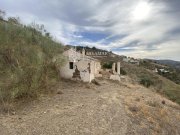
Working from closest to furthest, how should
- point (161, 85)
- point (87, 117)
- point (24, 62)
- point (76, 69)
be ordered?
1. point (87, 117)
2. point (24, 62)
3. point (76, 69)
4. point (161, 85)

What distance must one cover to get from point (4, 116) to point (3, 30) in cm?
912

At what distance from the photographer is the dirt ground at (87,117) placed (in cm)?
1035

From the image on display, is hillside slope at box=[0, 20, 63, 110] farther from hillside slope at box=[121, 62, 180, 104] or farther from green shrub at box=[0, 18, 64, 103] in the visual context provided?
hillside slope at box=[121, 62, 180, 104]

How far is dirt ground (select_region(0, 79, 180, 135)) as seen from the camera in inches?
408

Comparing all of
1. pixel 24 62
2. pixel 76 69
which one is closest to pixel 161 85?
pixel 76 69

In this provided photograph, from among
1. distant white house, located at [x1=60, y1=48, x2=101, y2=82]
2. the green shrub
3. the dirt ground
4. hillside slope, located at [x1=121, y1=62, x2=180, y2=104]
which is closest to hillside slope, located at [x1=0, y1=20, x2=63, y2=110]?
the green shrub

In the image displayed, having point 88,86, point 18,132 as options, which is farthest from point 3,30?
point 18,132

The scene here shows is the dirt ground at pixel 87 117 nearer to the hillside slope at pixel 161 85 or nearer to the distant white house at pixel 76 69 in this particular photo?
the distant white house at pixel 76 69

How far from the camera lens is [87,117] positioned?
12008 mm

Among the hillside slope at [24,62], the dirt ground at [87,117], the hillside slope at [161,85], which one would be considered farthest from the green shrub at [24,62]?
the hillside slope at [161,85]

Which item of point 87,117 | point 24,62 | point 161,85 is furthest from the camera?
point 161,85

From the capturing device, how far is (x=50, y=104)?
1334 centimetres

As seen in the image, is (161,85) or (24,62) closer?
(24,62)

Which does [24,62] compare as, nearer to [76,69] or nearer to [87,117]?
[87,117]
